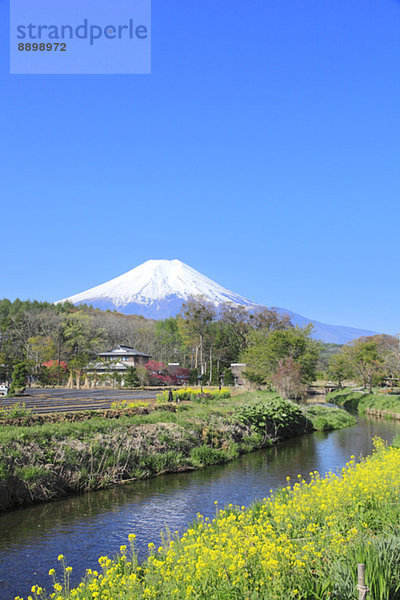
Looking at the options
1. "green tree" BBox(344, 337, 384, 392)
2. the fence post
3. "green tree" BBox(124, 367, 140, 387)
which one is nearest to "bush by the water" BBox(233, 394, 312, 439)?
the fence post

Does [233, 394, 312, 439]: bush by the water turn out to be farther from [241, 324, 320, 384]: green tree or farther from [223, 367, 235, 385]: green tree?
[223, 367, 235, 385]: green tree

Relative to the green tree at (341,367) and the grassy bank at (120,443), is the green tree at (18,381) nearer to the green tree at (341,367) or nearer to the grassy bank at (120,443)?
the grassy bank at (120,443)

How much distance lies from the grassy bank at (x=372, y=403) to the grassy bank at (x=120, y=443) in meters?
18.9

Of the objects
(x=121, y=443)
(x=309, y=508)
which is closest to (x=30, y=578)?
(x=309, y=508)

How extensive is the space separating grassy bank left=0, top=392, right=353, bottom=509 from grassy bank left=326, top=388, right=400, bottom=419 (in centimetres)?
1889

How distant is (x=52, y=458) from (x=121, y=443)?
367cm

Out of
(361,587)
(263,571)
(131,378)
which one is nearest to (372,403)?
(131,378)

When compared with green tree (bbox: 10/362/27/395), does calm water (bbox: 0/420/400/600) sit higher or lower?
lower

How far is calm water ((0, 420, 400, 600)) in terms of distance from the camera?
11078mm

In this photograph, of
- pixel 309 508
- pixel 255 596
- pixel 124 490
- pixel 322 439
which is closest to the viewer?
pixel 255 596

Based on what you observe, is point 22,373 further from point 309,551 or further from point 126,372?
point 309,551

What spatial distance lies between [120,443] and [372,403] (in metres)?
38.2

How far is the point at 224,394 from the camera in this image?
48.5 m

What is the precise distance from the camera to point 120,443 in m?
21.0
